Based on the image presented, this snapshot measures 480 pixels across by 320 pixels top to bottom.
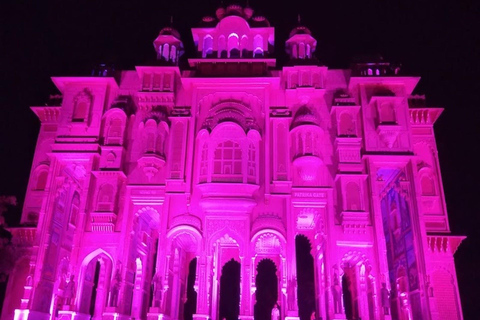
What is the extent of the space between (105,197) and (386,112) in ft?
59.2

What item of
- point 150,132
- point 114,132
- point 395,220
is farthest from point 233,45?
point 395,220

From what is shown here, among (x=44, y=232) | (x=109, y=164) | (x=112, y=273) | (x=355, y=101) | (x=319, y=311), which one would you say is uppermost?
(x=355, y=101)

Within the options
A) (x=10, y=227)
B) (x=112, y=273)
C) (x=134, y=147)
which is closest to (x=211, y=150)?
(x=134, y=147)

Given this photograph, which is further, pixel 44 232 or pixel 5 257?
pixel 44 232

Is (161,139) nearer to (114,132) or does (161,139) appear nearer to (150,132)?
(150,132)

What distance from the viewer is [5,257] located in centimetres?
2233

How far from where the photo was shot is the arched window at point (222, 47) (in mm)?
27942

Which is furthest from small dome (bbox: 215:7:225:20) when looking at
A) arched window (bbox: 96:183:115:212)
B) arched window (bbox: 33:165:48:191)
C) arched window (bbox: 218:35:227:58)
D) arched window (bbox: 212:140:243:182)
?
arched window (bbox: 33:165:48:191)

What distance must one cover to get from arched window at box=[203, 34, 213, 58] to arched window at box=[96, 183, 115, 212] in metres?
10.9

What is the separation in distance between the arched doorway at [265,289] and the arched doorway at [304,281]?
215 centimetres

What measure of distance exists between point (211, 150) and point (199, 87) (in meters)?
4.74

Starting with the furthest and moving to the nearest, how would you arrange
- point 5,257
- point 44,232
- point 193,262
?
1. point 193,262
2. point 44,232
3. point 5,257

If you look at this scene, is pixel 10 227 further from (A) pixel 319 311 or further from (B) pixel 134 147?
(A) pixel 319 311

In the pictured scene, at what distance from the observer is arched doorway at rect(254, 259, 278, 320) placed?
31.7 meters
